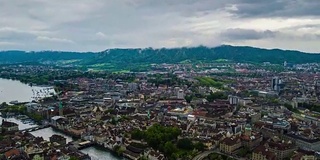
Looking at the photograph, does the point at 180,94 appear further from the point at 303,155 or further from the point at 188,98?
the point at 303,155

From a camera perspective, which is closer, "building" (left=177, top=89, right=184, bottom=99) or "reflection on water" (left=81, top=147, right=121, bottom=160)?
"reflection on water" (left=81, top=147, right=121, bottom=160)

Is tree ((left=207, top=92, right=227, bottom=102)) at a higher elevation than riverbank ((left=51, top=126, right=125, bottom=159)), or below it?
higher

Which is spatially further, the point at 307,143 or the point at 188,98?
the point at 188,98

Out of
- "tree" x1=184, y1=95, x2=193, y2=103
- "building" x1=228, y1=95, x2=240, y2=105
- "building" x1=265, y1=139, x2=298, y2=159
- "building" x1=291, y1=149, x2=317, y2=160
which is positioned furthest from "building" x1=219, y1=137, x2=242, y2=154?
"tree" x1=184, y1=95, x2=193, y2=103

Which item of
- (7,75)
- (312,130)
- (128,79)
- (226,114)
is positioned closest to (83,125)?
(226,114)

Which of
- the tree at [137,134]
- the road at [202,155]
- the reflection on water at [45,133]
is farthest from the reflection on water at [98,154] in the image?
the road at [202,155]

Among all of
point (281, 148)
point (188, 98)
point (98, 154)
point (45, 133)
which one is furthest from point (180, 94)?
point (281, 148)

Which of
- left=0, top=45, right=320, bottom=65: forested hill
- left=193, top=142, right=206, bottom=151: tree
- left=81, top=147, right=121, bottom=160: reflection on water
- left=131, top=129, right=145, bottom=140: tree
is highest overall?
left=0, top=45, right=320, bottom=65: forested hill

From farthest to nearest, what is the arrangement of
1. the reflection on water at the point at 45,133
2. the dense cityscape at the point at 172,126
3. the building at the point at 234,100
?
the building at the point at 234,100 → the reflection on water at the point at 45,133 → the dense cityscape at the point at 172,126

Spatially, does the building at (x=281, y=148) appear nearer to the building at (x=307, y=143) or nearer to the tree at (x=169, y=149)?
the building at (x=307, y=143)

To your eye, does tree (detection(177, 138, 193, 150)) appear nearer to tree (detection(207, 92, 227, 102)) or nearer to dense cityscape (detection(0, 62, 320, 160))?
dense cityscape (detection(0, 62, 320, 160))
